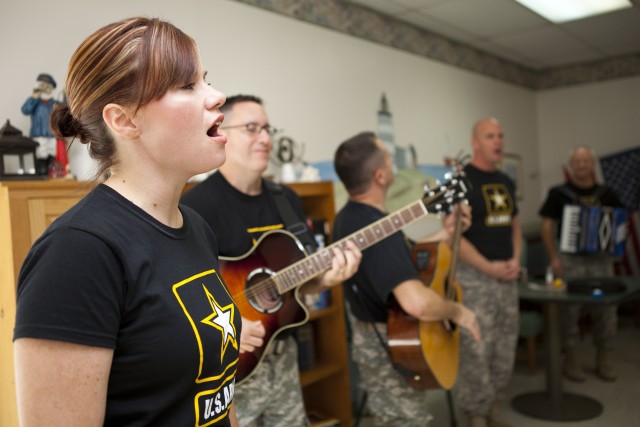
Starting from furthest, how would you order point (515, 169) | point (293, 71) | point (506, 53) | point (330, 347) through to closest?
point (515, 169) < point (506, 53) < point (293, 71) < point (330, 347)

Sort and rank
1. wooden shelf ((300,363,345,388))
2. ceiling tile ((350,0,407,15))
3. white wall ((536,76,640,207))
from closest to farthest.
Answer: wooden shelf ((300,363,345,388)) < ceiling tile ((350,0,407,15)) < white wall ((536,76,640,207))

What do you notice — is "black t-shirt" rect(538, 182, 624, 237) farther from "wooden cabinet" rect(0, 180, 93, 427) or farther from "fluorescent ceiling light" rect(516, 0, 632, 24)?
"wooden cabinet" rect(0, 180, 93, 427)

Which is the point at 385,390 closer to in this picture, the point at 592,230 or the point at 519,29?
the point at 592,230

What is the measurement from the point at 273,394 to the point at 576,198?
333 centimetres

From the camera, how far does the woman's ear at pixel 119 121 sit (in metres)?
0.88

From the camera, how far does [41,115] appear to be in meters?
2.18

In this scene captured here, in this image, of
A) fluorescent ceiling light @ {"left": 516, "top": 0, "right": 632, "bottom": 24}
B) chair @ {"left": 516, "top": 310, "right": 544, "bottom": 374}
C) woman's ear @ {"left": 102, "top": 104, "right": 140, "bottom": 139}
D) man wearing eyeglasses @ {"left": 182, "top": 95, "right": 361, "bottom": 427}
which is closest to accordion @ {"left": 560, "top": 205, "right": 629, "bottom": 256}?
chair @ {"left": 516, "top": 310, "right": 544, "bottom": 374}

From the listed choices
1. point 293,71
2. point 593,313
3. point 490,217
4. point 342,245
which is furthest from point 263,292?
point 593,313

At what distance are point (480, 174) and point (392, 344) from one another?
1.50 m

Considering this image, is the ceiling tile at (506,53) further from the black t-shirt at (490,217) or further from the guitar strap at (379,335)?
the guitar strap at (379,335)

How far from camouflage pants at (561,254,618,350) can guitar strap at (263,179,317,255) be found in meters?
2.87

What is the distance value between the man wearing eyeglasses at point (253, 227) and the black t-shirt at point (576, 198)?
3.00m

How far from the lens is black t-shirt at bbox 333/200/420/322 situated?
2055 mm

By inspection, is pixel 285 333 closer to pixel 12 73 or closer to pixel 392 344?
pixel 392 344
